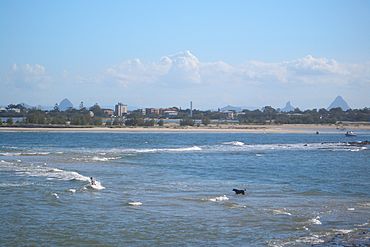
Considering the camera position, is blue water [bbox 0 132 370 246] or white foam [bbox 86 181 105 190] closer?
blue water [bbox 0 132 370 246]

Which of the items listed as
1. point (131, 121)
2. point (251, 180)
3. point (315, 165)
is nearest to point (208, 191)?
point (251, 180)

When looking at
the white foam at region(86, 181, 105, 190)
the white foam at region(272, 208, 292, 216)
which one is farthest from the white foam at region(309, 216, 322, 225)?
the white foam at region(86, 181, 105, 190)

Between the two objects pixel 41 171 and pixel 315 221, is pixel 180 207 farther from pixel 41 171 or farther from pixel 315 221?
pixel 41 171

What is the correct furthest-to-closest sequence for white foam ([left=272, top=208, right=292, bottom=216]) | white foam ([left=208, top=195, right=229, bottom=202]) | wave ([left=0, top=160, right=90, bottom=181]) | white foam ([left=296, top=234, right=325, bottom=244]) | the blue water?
wave ([left=0, top=160, right=90, bottom=181])
white foam ([left=208, top=195, right=229, bottom=202])
white foam ([left=272, top=208, right=292, bottom=216])
the blue water
white foam ([left=296, top=234, right=325, bottom=244])

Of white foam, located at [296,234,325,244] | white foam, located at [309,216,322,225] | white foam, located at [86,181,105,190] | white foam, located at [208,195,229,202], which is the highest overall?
white foam, located at [86,181,105,190]

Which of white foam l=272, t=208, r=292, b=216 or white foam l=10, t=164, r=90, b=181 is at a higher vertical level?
white foam l=10, t=164, r=90, b=181

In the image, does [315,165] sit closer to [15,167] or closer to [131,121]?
[15,167]

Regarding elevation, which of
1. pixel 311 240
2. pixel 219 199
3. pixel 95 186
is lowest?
pixel 311 240

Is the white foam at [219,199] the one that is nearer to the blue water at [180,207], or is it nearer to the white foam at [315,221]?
the blue water at [180,207]

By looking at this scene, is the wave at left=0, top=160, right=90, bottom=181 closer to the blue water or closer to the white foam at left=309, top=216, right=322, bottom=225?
the blue water

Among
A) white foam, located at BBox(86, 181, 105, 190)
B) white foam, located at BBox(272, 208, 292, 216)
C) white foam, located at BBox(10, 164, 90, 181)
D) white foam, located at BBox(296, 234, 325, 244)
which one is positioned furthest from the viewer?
white foam, located at BBox(10, 164, 90, 181)

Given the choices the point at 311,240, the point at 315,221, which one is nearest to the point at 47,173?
the point at 315,221

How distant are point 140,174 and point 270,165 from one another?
14515 mm

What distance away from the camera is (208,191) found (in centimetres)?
2950
